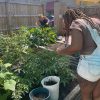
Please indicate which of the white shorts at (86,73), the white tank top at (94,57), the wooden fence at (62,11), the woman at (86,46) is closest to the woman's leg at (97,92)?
the woman at (86,46)

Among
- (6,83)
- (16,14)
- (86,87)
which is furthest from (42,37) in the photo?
(16,14)

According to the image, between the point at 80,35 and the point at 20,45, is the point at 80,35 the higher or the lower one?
the higher one

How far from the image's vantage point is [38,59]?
5488 millimetres

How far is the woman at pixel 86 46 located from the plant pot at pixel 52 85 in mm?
1118

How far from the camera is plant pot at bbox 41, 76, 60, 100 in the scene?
15.1 feet

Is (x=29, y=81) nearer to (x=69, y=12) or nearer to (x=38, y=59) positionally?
(x=38, y=59)

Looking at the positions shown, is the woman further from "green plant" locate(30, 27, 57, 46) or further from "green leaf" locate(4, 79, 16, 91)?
"green plant" locate(30, 27, 57, 46)

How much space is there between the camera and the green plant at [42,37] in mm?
7720

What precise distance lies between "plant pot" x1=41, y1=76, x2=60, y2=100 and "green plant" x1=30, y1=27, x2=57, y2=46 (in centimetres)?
278

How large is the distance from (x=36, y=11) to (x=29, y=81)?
10.3m

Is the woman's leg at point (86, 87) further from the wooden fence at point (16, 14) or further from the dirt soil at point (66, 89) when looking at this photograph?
the wooden fence at point (16, 14)

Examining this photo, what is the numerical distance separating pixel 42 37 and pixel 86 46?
4893 millimetres

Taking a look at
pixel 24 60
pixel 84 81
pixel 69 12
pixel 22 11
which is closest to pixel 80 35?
pixel 69 12

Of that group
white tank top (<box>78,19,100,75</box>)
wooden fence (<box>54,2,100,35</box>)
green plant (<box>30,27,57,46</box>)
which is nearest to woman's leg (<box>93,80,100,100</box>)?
white tank top (<box>78,19,100,75</box>)
